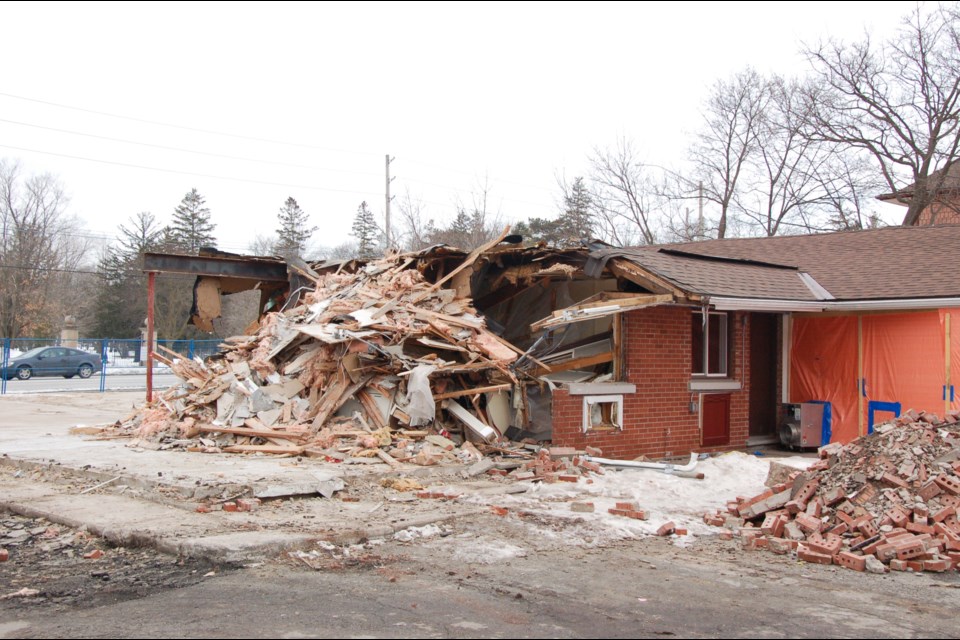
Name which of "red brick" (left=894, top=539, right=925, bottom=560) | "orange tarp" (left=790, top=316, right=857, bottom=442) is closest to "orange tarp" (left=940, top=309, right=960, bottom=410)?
"orange tarp" (left=790, top=316, right=857, bottom=442)

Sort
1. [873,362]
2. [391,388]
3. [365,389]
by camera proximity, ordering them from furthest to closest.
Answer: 1. [873,362]
2. [365,389]
3. [391,388]

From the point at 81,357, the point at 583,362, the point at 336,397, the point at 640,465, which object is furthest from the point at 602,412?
the point at 81,357

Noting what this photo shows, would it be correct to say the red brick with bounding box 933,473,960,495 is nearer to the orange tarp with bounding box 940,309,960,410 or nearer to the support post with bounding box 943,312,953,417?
the orange tarp with bounding box 940,309,960,410

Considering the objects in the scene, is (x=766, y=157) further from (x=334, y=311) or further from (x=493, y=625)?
(x=493, y=625)

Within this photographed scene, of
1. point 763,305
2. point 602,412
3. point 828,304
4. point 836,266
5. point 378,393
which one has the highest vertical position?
point 836,266

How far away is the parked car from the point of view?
100 feet

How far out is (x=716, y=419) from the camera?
14188mm

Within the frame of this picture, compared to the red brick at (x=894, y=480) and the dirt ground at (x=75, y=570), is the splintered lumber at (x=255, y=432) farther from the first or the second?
the red brick at (x=894, y=480)

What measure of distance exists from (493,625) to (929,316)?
455 inches

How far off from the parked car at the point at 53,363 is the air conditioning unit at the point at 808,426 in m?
26.7

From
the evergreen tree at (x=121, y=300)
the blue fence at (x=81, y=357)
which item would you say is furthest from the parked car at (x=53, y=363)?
the evergreen tree at (x=121, y=300)

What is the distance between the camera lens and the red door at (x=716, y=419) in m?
14.0

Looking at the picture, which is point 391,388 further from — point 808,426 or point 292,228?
point 292,228

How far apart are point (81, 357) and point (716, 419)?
27.6m
